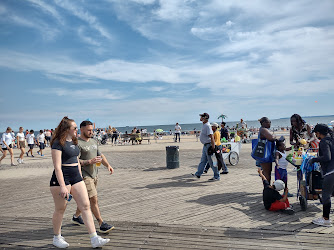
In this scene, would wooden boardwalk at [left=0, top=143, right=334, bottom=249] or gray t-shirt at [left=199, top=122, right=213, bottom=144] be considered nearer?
wooden boardwalk at [left=0, top=143, right=334, bottom=249]

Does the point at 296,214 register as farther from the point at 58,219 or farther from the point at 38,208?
the point at 38,208

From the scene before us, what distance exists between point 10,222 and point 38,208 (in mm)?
948

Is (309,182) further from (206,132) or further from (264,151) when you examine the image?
(206,132)

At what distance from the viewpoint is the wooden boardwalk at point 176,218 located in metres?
4.26

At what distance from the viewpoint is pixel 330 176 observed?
4.68 meters

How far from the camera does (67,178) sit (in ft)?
13.3

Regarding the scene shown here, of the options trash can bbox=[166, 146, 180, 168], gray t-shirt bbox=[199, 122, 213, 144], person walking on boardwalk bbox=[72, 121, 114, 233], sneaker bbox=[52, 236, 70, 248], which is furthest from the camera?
trash can bbox=[166, 146, 180, 168]

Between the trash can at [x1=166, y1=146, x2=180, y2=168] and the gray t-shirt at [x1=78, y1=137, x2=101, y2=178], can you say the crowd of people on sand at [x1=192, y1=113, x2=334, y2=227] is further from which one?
the gray t-shirt at [x1=78, y1=137, x2=101, y2=178]

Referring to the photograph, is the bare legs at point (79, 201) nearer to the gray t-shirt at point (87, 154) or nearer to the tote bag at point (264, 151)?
the gray t-shirt at point (87, 154)

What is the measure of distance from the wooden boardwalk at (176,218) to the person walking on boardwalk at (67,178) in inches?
13.5

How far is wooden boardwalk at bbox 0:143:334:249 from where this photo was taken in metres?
4.26

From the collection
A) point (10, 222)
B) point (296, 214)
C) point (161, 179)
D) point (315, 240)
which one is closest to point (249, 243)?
point (315, 240)

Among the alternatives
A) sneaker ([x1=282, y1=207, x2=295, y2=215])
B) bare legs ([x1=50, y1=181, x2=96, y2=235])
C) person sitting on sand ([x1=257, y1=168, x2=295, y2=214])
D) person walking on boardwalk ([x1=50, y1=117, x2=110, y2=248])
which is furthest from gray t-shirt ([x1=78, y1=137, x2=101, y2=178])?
sneaker ([x1=282, y1=207, x2=295, y2=215])

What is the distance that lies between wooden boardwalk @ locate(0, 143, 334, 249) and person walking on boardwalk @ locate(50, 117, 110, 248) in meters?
0.34
